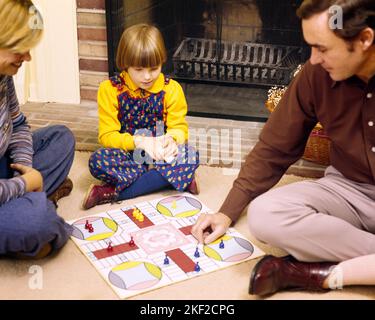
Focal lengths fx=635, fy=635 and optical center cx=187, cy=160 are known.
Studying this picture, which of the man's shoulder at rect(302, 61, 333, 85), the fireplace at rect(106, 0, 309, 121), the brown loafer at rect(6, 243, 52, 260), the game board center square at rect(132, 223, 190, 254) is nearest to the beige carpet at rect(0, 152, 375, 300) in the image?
the brown loafer at rect(6, 243, 52, 260)

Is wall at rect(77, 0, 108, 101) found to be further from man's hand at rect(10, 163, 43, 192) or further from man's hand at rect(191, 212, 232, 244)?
man's hand at rect(191, 212, 232, 244)

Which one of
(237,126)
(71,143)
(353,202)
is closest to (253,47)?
(237,126)

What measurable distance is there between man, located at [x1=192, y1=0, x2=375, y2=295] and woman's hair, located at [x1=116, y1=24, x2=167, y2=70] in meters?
0.45

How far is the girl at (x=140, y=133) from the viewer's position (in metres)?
1.89

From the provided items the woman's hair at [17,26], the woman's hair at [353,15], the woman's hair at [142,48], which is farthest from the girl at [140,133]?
the woman's hair at [353,15]

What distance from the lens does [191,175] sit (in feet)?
6.45

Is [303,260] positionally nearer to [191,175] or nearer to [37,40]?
[191,175]

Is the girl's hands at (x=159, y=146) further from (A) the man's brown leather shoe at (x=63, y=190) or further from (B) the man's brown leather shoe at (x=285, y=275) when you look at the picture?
(B) the man's brown leather shoe at (x=285, y=275)

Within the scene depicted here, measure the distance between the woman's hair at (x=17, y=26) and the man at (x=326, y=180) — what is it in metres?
0.62

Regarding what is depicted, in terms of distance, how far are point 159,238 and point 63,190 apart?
1.28ft

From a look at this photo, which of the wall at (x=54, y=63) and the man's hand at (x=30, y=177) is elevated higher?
the wall at (x=54, y=63)

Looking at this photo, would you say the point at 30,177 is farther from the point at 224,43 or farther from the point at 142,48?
the point at 224,43

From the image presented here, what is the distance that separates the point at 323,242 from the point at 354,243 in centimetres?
7

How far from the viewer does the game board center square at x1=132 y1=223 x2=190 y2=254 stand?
5.54 feet
